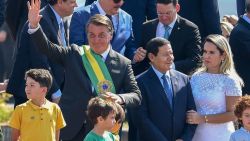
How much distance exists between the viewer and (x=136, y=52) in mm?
9664

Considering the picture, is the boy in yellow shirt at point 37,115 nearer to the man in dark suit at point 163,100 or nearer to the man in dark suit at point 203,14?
the man in dark suit at point 163,100

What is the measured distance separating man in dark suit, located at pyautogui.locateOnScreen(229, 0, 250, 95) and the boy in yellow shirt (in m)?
2.47

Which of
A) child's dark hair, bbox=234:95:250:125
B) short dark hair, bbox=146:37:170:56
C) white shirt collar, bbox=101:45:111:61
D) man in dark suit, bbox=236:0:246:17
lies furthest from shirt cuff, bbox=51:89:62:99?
man in dark suit, bbox=236:0:246:17

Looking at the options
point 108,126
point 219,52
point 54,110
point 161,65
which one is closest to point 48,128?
point 54,110

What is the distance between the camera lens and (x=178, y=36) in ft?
32.8

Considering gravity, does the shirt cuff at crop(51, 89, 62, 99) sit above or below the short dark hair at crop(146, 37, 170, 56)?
below

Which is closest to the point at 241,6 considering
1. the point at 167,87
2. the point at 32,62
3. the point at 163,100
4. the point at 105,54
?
the point at 167,87

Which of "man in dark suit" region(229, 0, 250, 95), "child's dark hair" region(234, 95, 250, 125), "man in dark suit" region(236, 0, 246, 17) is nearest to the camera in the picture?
"child's dark hair" region(234, 95, 250, 125)

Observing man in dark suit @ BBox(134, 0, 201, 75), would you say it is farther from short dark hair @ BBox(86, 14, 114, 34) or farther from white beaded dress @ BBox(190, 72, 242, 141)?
short dark hair @ BBox(86, 14, 114, 34)

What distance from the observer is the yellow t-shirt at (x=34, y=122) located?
8594mm

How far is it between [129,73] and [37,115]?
3.29ft

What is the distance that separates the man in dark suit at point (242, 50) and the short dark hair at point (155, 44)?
47.6 inches

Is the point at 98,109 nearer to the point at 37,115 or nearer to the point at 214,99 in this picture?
the point at 37,115

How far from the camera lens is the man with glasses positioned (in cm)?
954
